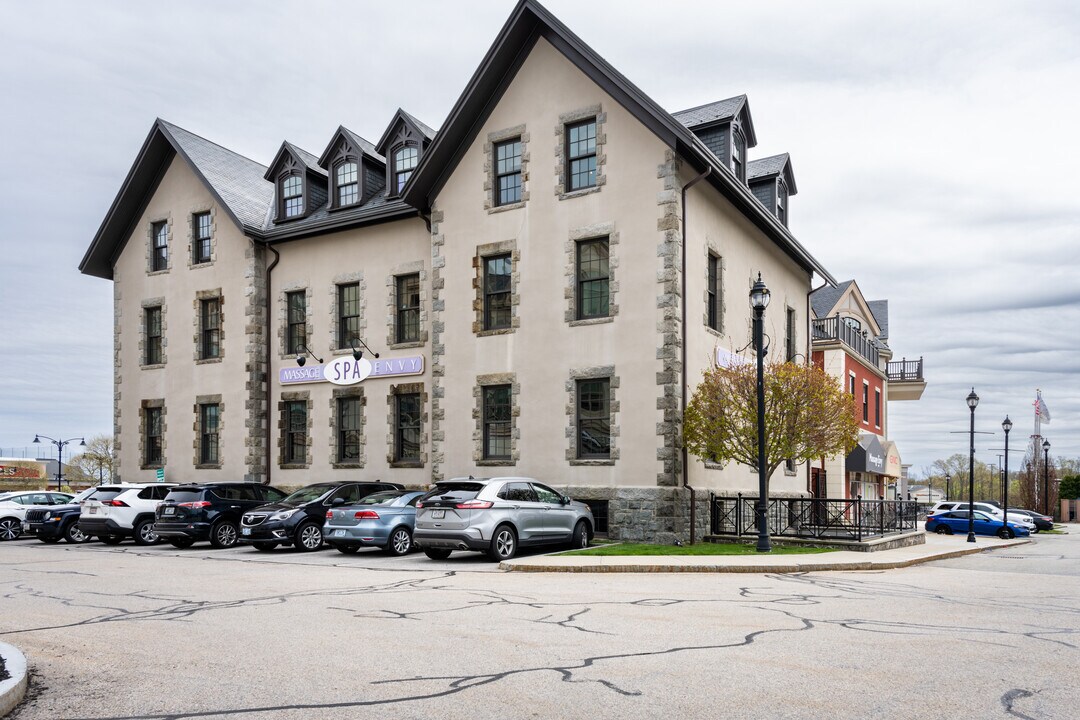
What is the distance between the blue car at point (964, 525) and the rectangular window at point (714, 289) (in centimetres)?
1968

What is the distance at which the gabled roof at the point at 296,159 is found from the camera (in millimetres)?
30133

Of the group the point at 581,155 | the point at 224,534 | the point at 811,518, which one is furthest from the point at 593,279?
the point at 224,534

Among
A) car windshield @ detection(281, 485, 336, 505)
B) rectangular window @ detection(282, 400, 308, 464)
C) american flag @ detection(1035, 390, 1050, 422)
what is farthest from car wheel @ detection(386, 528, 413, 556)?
american flag @ detection(1035, 390, 1050, 422)

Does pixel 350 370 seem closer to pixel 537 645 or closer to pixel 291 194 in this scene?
pixel 291 194

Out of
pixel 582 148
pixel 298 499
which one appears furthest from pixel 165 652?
pixel 582 148

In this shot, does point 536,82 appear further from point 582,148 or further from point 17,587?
point 17,587

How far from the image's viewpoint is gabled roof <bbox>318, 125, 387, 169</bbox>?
29.0m

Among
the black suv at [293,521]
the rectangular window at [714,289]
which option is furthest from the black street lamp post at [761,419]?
the black suv at [293,521]

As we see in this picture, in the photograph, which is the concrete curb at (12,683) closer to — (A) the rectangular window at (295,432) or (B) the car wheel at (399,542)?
(B) the car wheel at (399,542)

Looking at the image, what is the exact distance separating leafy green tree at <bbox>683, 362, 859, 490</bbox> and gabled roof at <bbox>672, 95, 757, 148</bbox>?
8.43 meters

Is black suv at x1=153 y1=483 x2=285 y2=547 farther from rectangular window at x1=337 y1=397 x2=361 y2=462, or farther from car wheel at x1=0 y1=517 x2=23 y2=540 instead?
car wheel at x1=0 y1=517 x2=23 y2=540

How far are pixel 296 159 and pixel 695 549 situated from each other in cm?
1865

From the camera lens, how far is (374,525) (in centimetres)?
1888

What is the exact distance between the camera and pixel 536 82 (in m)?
24.4
